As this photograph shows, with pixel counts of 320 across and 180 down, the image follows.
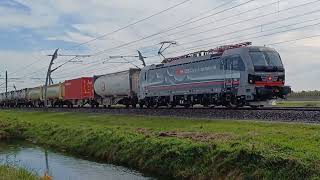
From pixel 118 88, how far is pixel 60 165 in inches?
1195

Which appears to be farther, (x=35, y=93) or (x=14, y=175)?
(x=35, y=93)

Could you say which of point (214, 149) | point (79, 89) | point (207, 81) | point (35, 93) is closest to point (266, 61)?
point (207, 81)

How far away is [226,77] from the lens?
30797mm

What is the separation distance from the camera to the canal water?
58.0 feet

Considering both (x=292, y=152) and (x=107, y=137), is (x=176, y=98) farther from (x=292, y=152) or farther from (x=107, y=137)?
(x=292, y=152)

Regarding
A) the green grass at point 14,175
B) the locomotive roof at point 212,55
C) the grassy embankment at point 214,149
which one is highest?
the locomotive roof at point 212,55

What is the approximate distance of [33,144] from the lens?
2970 cm

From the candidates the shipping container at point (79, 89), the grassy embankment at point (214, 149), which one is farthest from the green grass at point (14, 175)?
the shipping container at point (79, 89)

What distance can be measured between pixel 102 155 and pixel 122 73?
30299 mm

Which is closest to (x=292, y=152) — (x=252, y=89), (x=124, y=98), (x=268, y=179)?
(x=268, y=179)

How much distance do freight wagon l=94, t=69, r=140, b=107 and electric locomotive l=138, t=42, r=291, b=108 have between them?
860cm

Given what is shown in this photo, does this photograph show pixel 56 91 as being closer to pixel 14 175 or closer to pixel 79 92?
pixel 79 92

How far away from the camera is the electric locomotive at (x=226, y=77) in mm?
28656

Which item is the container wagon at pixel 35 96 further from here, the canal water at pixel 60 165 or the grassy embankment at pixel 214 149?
the grassy embankment at pixel 214 149
